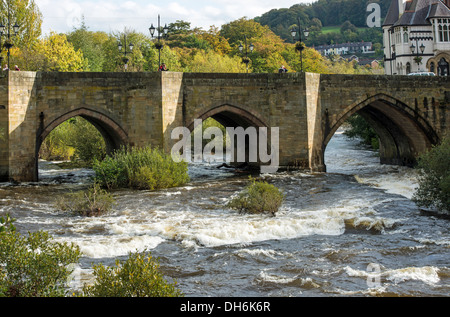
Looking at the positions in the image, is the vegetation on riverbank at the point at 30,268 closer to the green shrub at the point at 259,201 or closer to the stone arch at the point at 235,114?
the green shrub at the point at 259,201

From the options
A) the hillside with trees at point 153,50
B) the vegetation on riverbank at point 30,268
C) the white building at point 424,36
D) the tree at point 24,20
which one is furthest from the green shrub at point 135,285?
the white building at point 424,36

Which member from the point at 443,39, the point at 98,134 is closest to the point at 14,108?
the point at 98,134

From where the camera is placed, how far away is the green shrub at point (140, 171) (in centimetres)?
2197

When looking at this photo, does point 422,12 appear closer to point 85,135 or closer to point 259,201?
point 85,135

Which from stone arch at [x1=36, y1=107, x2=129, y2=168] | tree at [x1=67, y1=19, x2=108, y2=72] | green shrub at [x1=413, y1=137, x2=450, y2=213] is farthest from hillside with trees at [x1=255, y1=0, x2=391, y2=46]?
green shrub at [x1=413, y1=137, x2=450, y2=213]

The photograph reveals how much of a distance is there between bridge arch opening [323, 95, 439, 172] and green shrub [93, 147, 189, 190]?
8.67 meters

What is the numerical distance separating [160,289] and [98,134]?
2400 centimetres

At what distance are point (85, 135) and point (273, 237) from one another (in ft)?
62.5

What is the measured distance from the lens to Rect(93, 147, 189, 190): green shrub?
A: 2197 centimetres

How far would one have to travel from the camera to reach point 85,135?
101ft

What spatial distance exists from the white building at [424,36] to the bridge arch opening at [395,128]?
26.7 m

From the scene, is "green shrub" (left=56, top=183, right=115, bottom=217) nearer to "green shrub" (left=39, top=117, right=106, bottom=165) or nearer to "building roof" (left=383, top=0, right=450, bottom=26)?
"green shrub" (left=39, top=117, right=106, bottom=165)
